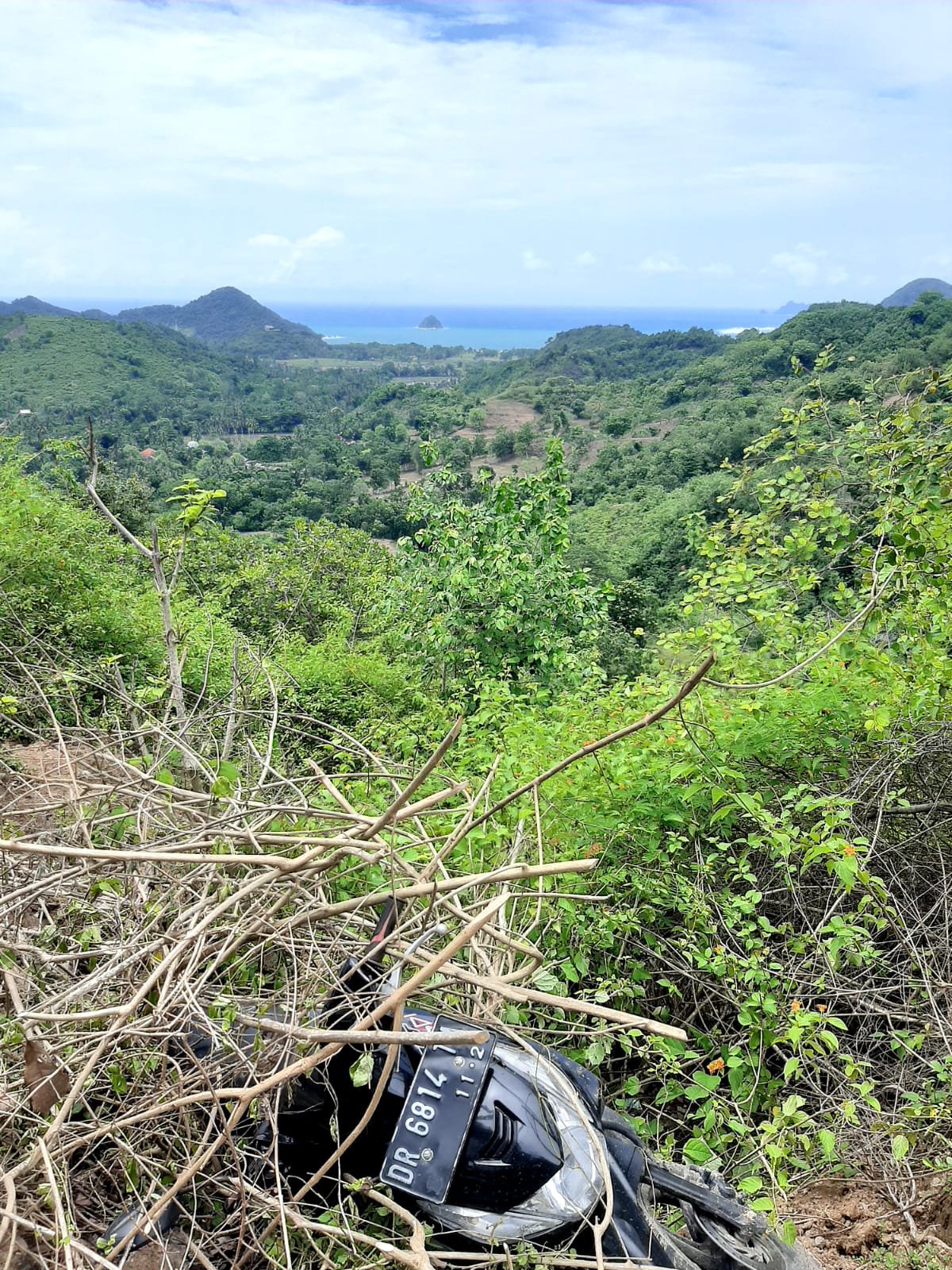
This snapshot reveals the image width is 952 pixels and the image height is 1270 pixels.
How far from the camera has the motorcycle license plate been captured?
6.30ft

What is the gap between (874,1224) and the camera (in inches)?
105

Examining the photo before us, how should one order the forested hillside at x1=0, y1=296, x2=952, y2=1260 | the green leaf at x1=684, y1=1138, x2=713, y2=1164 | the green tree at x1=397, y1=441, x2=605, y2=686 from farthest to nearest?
the green tree at x1=397, y1=441, x2=605, y2=686 → the forested hillside at x1=0, y1=296, x2=952, y2=1260 → the green leaf at x1=684, y1=1138, x2=713, y2=1164

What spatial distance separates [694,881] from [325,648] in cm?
775

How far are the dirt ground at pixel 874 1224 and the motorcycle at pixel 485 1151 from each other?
53cm

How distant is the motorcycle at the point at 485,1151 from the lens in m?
1.94

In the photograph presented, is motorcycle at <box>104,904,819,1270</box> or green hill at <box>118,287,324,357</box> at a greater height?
green hill at <box>118,287,324,357</box>

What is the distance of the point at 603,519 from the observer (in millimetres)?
42000

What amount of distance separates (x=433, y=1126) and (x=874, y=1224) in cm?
177

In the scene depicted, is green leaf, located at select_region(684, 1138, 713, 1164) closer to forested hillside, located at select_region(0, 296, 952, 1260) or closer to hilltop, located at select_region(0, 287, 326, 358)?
forested hillside, located at select_region(0, 296, 952, 1260)

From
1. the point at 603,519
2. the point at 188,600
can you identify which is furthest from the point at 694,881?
the point at 603,519

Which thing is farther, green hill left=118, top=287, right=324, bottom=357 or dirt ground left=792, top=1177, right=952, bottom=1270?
green hill left=118, top=287, right=324, bottom=357

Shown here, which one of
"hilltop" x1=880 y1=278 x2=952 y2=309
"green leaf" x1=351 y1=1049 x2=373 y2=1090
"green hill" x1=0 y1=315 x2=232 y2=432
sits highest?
"hilltop" x1=880 y1=278 x2=952 y2=309

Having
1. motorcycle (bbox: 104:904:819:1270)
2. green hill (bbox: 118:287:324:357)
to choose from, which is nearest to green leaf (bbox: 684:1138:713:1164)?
motorcycle (bbox: 104:904:819:1270)

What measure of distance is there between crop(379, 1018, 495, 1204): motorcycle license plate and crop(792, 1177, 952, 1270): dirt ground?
1.49 metres
